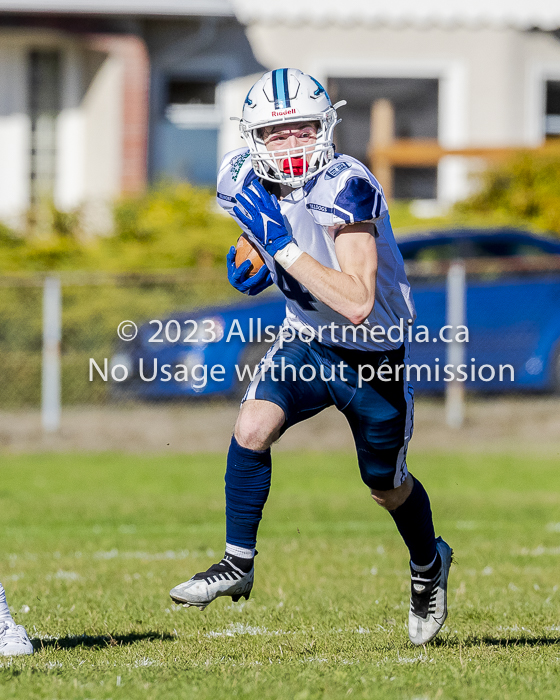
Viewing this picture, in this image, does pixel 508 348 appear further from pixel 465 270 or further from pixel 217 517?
pixel 217 517

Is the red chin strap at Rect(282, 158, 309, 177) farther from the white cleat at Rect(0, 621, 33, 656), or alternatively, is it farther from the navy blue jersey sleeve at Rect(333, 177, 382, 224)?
the white cleat at Rect(0, 621, 33, 656)

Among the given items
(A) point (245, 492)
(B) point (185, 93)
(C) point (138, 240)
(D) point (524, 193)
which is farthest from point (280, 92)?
(B) point (185, 93)

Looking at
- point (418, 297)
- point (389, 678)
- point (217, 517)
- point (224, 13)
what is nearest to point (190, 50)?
A: point (224, 13)

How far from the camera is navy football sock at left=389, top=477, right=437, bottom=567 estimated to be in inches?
191

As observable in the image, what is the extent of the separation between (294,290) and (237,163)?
1.85 feet

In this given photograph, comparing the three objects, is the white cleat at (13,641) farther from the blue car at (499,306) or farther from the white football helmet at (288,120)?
the blue car at (499,306)

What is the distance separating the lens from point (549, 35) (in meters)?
18.0

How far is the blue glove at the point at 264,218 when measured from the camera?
427 cm

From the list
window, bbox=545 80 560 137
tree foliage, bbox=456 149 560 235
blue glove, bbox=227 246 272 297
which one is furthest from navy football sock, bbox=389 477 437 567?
window, bbox=545 80 560 137

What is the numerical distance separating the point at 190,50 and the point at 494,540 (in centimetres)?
1134

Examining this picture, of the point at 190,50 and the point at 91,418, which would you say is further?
the point at 190,50

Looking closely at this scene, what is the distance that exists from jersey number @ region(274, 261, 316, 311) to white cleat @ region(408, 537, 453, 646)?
1.21 meters

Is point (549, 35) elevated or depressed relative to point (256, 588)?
elevated

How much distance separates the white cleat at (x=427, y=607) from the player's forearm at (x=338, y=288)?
4.16ft
